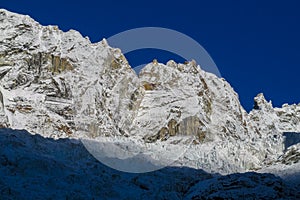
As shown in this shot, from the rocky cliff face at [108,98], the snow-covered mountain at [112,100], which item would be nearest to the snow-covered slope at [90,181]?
the snow-covered mountain at [112,100]

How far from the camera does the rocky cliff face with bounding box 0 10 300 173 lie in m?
77.9

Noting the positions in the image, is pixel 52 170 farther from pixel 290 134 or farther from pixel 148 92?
pixel 290 134

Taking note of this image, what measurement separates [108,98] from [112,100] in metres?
0.88

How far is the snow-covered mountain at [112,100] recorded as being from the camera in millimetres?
75625

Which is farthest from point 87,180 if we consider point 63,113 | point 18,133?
point 63,113

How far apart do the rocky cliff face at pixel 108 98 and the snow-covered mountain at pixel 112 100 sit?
153mm

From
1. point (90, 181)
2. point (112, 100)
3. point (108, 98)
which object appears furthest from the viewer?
point (112, 100)

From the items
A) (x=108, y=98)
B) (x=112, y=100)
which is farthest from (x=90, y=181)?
(x=112, y=100)

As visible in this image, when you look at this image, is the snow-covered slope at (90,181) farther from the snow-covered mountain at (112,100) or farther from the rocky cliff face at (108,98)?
the rocky cliff face at (108,98)

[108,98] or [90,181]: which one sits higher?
[108,98]

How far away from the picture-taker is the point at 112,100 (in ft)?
296

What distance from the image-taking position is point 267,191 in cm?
3869

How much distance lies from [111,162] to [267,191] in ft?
47.2

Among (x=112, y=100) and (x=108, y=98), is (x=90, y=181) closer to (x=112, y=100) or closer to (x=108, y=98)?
(x=108, y=98)
